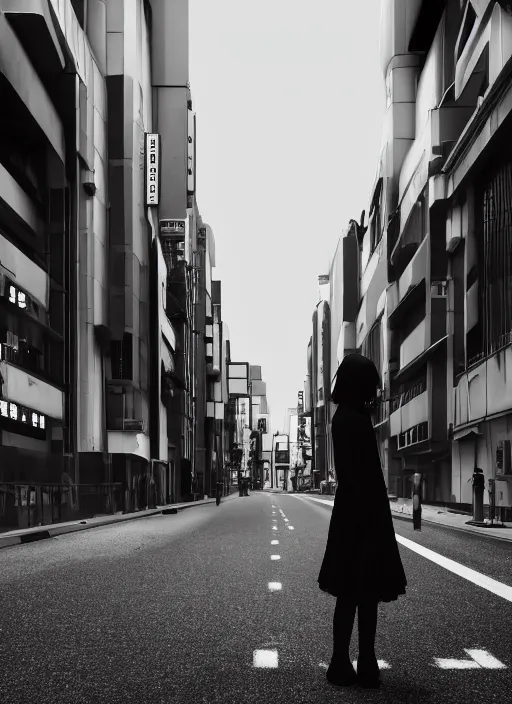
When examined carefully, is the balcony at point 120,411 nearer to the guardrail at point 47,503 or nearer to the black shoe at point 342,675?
the guardrail at point 47,503

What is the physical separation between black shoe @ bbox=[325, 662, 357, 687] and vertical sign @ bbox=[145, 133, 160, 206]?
55239 millimetres

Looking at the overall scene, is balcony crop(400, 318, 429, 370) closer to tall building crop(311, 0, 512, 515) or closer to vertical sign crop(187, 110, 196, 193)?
tall building crop(311, 0, 512, 515)

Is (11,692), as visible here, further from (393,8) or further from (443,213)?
(393,8)

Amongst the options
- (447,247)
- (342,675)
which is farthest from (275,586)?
(447,247)

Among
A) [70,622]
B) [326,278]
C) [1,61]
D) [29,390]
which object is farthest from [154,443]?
[326,278]

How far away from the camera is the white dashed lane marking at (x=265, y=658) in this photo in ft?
21.5

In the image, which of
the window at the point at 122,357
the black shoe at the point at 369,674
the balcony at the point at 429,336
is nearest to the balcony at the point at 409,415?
the balcony at the point at 429,336

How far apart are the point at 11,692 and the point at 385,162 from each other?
2632 inches

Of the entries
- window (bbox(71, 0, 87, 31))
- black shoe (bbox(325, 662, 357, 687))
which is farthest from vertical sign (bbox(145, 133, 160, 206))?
black shoe (bbox(325, 662, 357, 687))

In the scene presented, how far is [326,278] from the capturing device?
19638 centimetres

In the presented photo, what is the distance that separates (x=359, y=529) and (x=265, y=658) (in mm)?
1759

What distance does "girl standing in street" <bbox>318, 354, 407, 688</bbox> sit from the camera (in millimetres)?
5398

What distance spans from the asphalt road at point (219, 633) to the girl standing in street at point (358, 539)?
1.01 feet

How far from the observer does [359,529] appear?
5496mm
